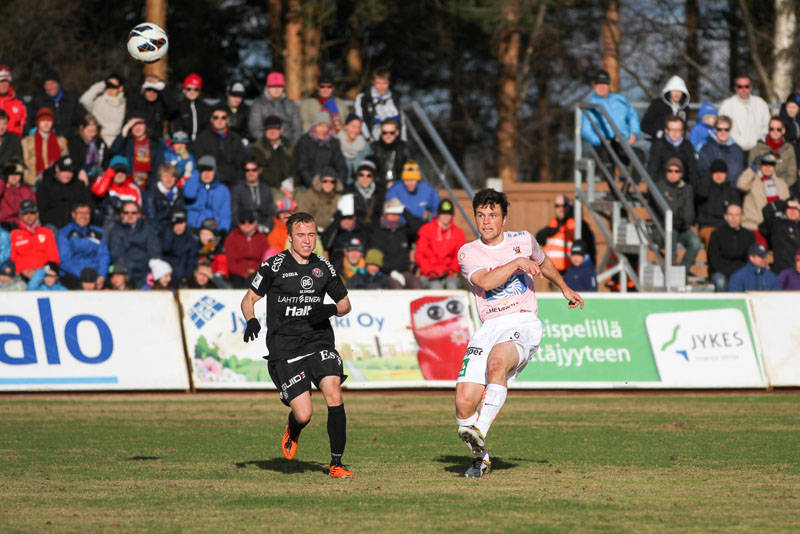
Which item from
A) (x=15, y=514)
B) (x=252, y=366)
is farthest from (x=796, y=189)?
(x=15, y=514)

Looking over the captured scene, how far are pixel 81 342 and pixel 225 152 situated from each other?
15.5ft

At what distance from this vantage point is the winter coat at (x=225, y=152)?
803 inches

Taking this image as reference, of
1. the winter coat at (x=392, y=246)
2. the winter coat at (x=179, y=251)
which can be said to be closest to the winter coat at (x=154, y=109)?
the winter coat at (x=179, y=251)

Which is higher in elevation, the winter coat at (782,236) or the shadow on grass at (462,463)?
the winter coat at (782,236)

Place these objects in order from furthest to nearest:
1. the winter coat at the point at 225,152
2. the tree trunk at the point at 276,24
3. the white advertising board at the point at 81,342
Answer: the tree trunk at the point at 276,24 < the winter coat at the point at 225,152 < the white advertising board at the point at 81,342

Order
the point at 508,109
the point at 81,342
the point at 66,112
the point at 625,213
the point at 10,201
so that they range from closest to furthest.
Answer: the point at 81,342 < the point at 10,201 < the point at 66,112 < the point at 625,213 < the point at 508,109

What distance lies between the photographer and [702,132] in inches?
859

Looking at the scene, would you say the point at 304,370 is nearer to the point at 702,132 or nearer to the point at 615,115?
the point at 615,115

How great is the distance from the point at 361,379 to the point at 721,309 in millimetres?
5351

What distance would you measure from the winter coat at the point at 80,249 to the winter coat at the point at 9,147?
184 centimetres

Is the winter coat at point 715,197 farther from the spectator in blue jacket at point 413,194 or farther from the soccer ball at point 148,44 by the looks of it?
the soccer ball at point 148,44

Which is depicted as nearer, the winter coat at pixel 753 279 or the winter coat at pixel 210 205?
the winter coat at pixel 753 279

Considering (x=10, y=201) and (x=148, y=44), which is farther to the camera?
(x=10, y=201)

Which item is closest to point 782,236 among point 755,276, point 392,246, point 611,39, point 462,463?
point 755,276
